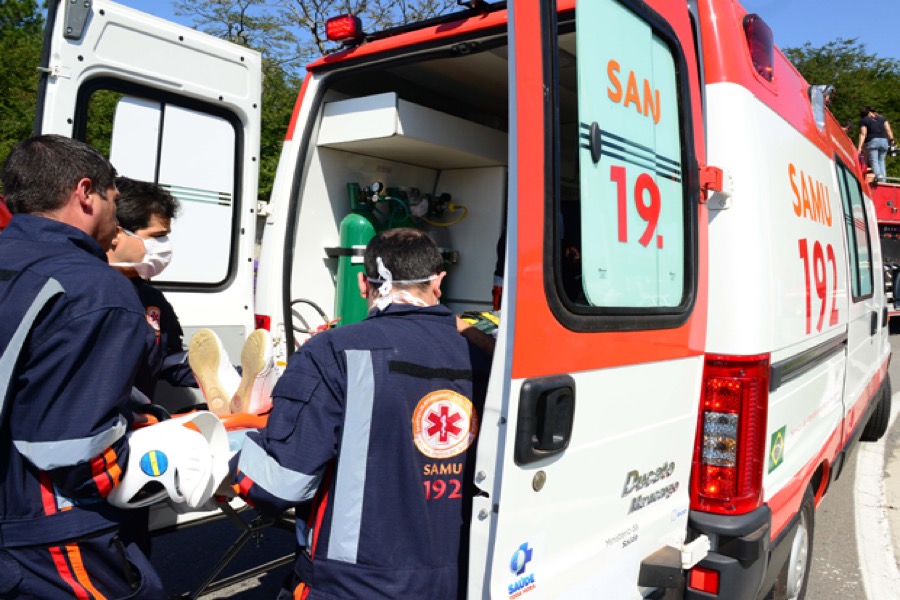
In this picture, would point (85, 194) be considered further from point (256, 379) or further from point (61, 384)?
point (256, 379)

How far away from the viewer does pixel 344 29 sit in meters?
3.39

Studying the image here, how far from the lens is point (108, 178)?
1.83 meters

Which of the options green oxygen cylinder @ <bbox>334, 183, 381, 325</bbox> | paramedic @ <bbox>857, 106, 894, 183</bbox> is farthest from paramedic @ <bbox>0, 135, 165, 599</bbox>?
paramedic @ <bbox>857, 106, 894, 183</bbox>

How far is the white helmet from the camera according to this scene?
5.60ft

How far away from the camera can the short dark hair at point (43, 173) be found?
5.73 feet

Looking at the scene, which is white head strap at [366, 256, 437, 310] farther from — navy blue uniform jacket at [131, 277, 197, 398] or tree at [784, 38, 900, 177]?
tree at [784, 38, 900, 177]

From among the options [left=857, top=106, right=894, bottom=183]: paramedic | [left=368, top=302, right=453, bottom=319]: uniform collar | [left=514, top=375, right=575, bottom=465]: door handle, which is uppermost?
[left=857, top=106, right=894, bottom=183]: paramedic

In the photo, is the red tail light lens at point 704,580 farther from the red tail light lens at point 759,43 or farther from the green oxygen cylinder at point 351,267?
the green oxygen cylinder at point 351,267

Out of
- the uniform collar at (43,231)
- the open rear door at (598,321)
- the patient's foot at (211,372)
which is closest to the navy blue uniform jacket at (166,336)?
the patient's foot at (211,372)

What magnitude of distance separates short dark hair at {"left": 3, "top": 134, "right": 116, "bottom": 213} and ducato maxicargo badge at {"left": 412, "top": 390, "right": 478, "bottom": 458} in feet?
3.25

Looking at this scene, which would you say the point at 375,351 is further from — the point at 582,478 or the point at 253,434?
the point at 582,478

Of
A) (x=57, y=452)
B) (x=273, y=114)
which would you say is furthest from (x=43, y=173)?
(x=273, y=114)

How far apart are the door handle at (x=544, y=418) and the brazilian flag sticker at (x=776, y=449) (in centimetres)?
104

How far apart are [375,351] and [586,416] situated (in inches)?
20.9
